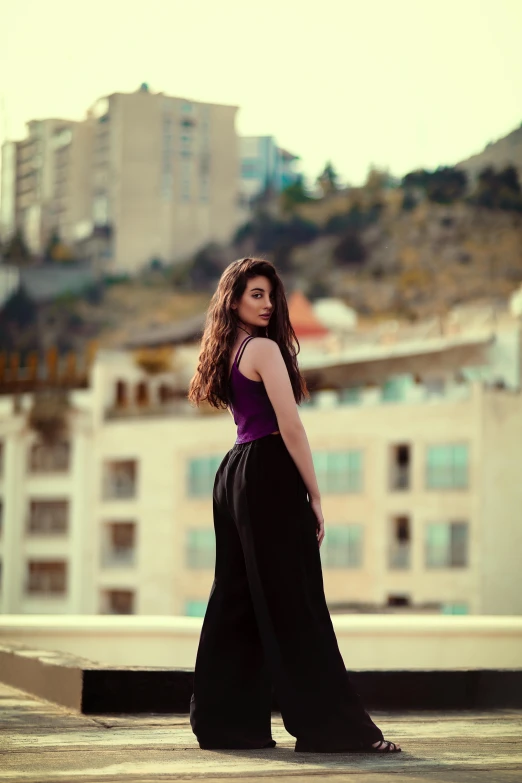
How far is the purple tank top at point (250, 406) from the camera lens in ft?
12.3

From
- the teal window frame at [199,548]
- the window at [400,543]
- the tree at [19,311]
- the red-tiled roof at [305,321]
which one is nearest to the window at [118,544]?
the teal window frame at [199,548]

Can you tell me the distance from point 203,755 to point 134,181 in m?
98.5

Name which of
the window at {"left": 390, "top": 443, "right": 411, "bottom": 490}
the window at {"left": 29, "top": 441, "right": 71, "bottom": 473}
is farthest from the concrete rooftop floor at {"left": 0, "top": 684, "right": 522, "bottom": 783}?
the window at {"left": 29, "top": 441, "right": 71, "bottom": 473}

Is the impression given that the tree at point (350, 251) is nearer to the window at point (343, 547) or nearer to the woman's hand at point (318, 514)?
the window at point (343, 547)

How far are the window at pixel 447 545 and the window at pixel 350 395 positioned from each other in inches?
239

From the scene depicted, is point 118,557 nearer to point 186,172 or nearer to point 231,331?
point 231,331

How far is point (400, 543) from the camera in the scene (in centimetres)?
3797

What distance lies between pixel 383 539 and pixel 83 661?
33.7 m

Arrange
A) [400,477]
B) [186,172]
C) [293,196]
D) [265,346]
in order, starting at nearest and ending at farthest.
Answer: [265,346] → [400,477] → [293,196] → [186,172]

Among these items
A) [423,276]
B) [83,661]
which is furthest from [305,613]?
[423,276]

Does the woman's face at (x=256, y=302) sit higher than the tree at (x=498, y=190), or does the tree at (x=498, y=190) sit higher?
the tree at (x=498, y=190)

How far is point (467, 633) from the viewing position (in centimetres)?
645

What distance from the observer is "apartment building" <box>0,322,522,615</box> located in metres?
36.9

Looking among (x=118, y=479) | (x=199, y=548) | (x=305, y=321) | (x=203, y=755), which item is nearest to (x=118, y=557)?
(x=118, y=479)
